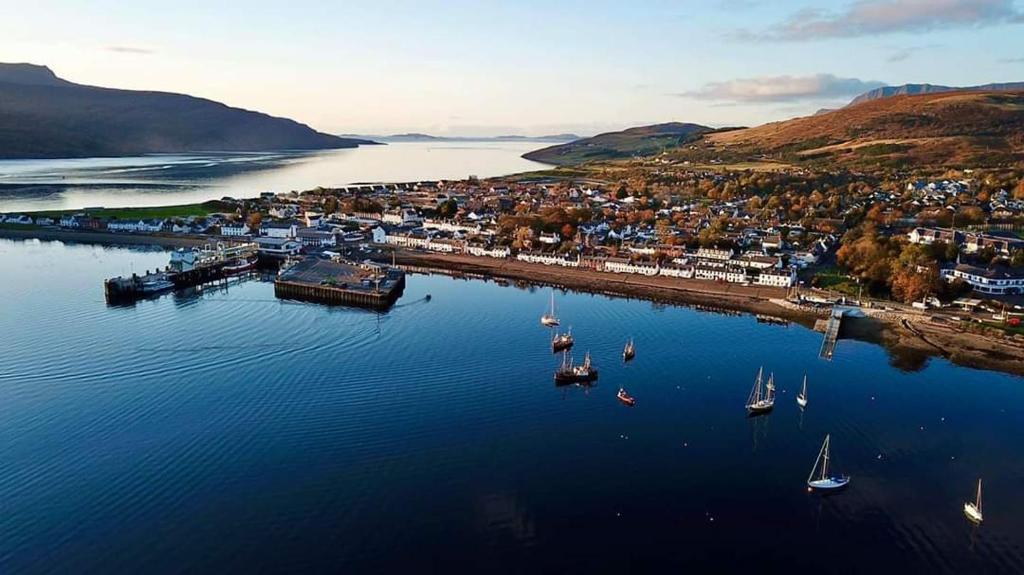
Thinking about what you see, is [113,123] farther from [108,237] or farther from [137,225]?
[108,237]

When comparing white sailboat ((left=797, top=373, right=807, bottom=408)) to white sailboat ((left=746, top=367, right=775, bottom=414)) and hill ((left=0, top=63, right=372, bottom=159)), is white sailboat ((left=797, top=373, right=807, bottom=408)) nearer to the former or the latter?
white sailboat ((left=746, top=367, right=775, bottom=414))

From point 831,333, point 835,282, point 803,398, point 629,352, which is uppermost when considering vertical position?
point 835,282

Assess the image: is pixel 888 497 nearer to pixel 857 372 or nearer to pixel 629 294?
pixel 857 372

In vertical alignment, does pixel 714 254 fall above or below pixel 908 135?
below

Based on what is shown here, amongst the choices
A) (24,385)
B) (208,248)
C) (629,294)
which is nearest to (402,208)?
(208,248)

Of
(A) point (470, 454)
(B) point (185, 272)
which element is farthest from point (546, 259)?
(A) point (470, 454)

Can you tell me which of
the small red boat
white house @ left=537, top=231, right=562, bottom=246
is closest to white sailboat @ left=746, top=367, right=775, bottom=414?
the small red boat

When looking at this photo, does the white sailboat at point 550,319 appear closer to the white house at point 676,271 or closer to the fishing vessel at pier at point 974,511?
the white house at point 676,271
